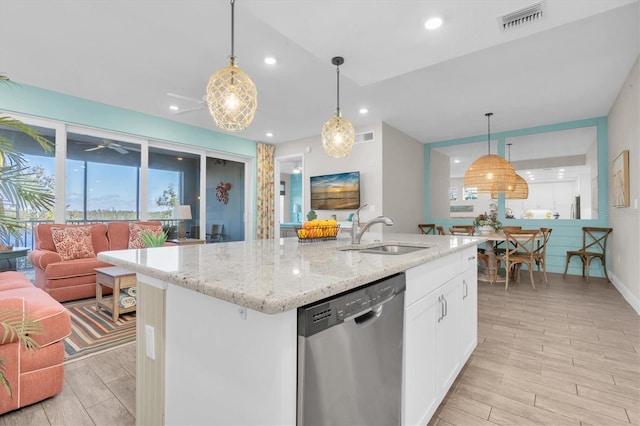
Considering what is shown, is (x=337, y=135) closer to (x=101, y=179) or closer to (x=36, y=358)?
(x=36, y=358)

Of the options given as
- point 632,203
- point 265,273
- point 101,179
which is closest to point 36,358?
point 265,273

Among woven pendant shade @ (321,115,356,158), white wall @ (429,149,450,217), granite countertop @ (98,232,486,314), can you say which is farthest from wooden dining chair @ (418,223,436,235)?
granite countertop @ (98,232,486,314)

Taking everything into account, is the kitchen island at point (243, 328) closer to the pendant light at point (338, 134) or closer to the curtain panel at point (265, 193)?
the pendant light at point (338, 134)

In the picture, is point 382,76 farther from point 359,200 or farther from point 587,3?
point 359,200

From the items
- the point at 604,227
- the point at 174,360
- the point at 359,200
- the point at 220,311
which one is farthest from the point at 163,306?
the point at 604,227

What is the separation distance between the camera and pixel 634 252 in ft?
11.6

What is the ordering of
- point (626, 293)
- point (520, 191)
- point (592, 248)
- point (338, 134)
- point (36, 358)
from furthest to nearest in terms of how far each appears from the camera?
point (520, 191) < point (592, 248) < point (626, 293) < point (338, 134) < point (36, 358)

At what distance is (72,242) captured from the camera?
13.5 ft

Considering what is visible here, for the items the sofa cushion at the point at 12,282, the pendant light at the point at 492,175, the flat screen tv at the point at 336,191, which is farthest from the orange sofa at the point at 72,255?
the pendant light at the point at 492,175

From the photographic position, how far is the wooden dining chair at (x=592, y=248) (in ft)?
16.3

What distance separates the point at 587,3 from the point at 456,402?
2.48 m

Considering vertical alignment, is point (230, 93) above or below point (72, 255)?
above

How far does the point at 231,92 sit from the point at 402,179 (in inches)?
185

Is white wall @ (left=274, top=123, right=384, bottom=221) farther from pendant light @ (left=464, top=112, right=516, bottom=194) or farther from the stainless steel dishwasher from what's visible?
the stainless steel dishwasher
